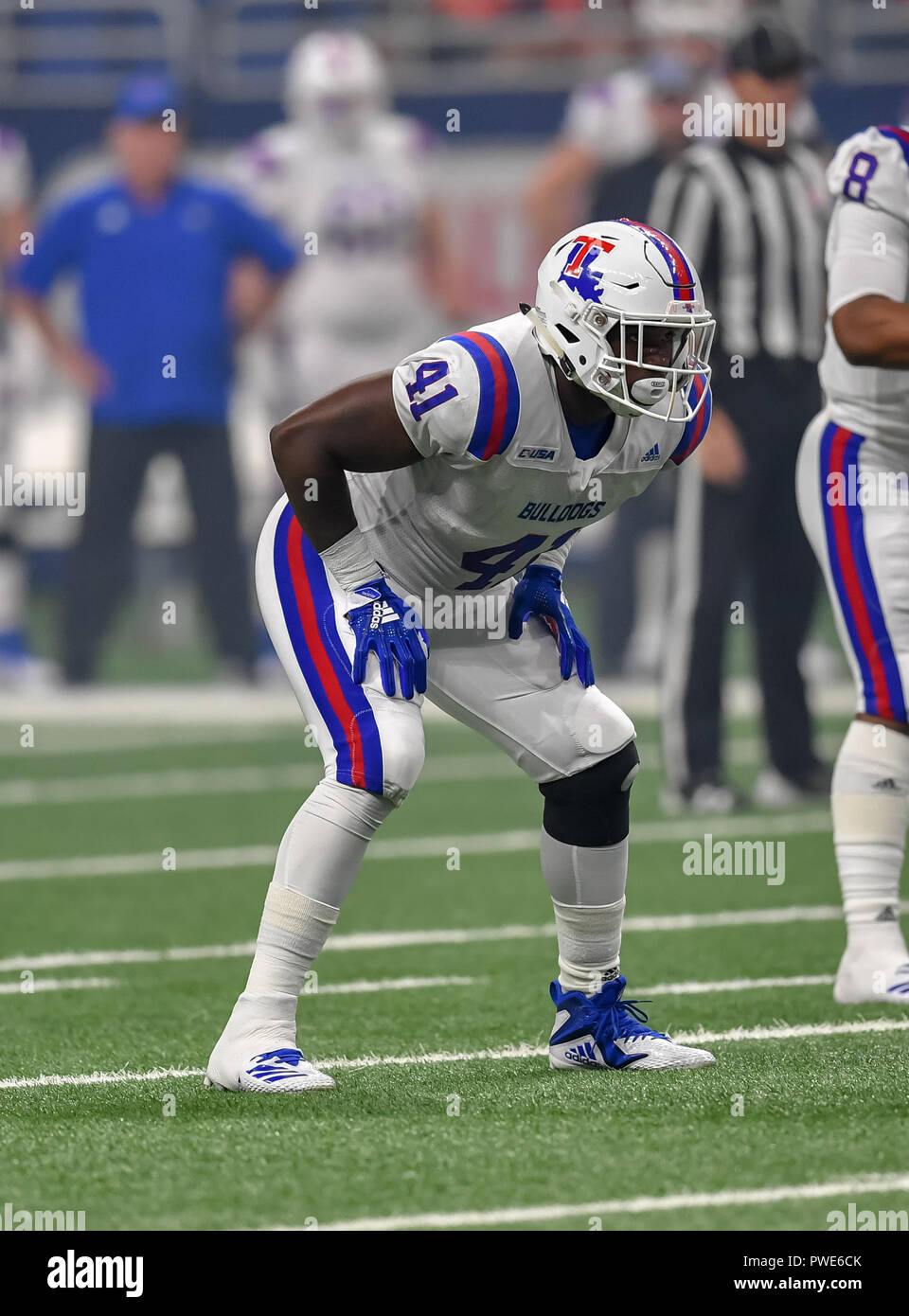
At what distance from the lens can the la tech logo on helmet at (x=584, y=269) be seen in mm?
4254

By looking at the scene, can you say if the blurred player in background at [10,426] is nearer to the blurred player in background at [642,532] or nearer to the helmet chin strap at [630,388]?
the blurred player in background at [642,532]

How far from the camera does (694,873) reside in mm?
7066

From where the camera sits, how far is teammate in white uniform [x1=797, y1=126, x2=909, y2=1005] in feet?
17.0

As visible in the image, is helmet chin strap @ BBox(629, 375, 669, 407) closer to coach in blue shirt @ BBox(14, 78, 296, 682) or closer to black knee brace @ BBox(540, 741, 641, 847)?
black knee brace @ BBox(540, 741, 641, 847)

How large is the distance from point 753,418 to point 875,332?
3.06m

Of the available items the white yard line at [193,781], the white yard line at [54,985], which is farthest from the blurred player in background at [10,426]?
the white yard line at [54,985]

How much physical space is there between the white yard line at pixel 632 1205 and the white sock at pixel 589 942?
1017 millimetres

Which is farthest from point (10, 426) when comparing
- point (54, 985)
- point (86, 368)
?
point (54, 985)

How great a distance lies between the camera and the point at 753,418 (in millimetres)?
8164

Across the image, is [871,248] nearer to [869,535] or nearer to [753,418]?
[869,535]

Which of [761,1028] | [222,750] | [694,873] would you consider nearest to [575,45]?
[222,750]

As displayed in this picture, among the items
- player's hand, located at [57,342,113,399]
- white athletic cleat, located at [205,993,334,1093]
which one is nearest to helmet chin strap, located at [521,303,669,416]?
white athletic cleat, located at [205,993,334,1093]
